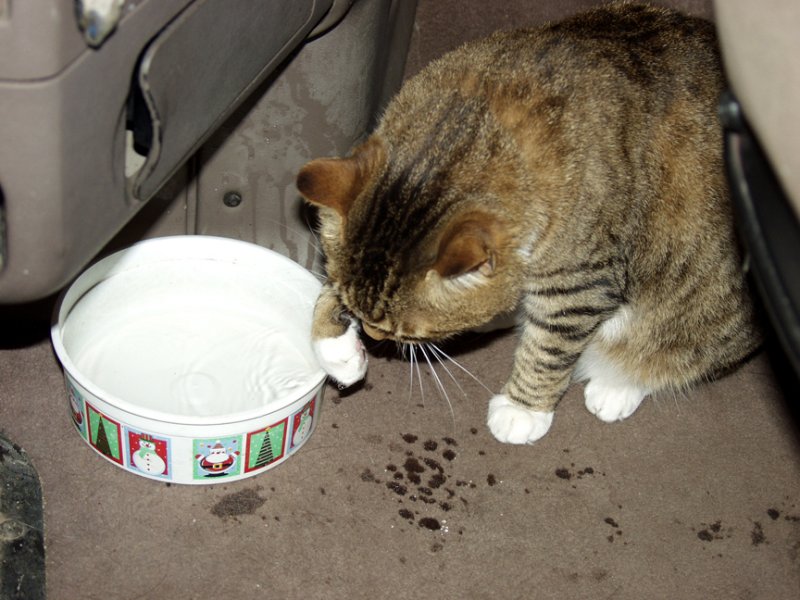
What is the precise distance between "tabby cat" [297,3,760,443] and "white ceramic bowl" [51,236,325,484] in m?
0.16

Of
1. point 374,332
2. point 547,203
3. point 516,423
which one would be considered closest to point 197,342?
point 374,332

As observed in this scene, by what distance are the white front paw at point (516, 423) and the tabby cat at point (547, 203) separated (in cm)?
5

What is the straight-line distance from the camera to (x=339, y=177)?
124 centimetres

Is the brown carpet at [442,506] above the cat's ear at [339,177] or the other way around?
the other way around

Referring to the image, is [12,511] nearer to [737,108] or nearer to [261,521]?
[261,521]

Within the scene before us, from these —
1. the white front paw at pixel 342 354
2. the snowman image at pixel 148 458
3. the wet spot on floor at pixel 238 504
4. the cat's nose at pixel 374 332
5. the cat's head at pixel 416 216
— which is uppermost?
the cat's head at pixel 416 216

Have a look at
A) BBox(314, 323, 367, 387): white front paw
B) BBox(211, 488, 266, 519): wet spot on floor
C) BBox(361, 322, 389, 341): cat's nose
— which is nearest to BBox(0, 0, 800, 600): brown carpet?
BBox(211, 488, 266, 519): wet spot on floor

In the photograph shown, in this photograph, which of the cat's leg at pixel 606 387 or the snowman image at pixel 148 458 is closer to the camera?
the snowman image at pixel 148 458

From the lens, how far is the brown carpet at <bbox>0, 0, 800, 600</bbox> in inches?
56.7

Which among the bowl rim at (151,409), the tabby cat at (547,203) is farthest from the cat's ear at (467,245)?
the bowl rim at (151,409)

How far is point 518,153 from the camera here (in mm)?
1296

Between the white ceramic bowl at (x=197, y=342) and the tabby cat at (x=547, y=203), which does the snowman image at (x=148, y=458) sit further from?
the tabby cat at (x=547, y=203)

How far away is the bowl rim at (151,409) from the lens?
4.50 ft

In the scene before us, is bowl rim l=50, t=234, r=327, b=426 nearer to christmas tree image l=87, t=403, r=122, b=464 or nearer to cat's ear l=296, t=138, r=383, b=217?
christmas tree image l=87, t=403, r=122, b=464
